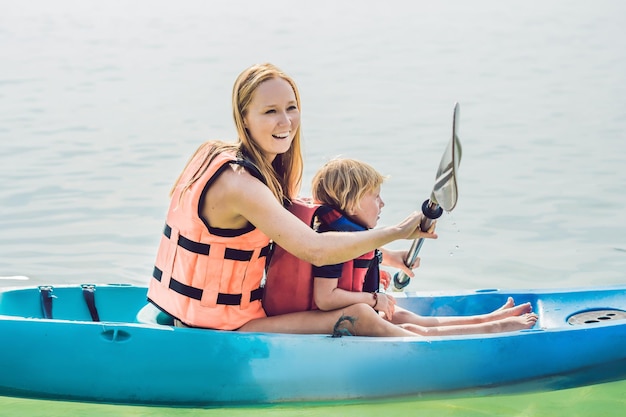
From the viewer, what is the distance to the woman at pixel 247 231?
335 centimetres

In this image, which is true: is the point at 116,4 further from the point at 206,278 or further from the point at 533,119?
the point at 206,278

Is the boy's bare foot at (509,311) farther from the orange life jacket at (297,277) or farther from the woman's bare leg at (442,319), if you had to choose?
the orange life jacket at (297,277)

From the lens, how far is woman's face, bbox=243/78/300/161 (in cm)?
346

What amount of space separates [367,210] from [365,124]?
521 cm

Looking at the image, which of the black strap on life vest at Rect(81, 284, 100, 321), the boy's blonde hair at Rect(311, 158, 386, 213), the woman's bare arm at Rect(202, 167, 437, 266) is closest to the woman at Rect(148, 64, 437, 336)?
the woman's bare arm at Rect(202, 167, 437, 266)

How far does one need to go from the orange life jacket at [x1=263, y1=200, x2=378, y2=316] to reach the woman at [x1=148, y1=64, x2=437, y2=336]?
4 cm

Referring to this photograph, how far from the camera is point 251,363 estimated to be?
11.6 ft

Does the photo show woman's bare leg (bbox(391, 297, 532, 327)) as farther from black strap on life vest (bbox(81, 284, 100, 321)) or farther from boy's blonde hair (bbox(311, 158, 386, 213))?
black strap on life vest (bbox(81, 284, 100, 321))

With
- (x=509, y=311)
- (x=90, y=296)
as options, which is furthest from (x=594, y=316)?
(x=90, y=296)

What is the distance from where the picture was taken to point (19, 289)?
3.93 meters

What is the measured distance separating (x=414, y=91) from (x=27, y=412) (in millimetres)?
7022

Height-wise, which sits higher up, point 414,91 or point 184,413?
point 414,91

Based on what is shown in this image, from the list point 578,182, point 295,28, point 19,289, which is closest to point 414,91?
point 578,182

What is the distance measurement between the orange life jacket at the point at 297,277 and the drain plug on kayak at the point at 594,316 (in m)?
0.88
